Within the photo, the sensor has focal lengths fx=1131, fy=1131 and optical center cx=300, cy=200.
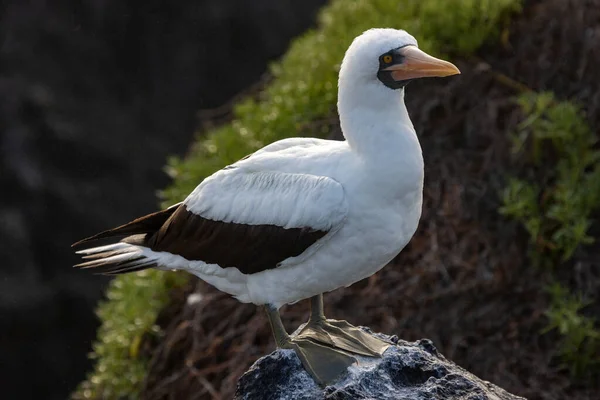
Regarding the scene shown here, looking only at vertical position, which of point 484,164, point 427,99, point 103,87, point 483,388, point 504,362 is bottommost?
point 504,362

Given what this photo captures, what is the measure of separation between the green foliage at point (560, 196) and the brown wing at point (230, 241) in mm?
1998

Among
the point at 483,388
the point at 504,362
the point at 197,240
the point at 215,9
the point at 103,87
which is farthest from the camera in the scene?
the point at 215,9

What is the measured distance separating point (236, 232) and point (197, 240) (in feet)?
0.63

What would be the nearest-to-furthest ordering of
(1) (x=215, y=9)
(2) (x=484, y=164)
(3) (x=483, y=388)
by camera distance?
(3) (x=483, y=388)
(2) (x=484, y=164)
(1) (x=215, y=9)

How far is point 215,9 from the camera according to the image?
1267 cm

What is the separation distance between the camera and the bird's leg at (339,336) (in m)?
4.25

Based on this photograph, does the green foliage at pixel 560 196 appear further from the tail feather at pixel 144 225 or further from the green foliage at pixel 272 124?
the tail feather at pixel 144 225

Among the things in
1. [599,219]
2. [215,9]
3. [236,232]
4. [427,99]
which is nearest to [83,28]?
[215,9]

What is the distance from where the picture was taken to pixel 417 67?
407 centimetres

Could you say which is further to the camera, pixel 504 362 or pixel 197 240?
pixel 504 362

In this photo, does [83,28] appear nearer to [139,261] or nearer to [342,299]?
[342,299]

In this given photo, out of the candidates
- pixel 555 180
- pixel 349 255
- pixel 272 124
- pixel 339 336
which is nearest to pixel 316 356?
pixel 339 336

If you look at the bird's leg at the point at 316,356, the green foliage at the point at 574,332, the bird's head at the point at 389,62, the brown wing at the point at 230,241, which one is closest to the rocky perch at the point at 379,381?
the bird's leg at the point at 316,356

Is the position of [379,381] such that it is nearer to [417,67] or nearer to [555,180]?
[417,67]
